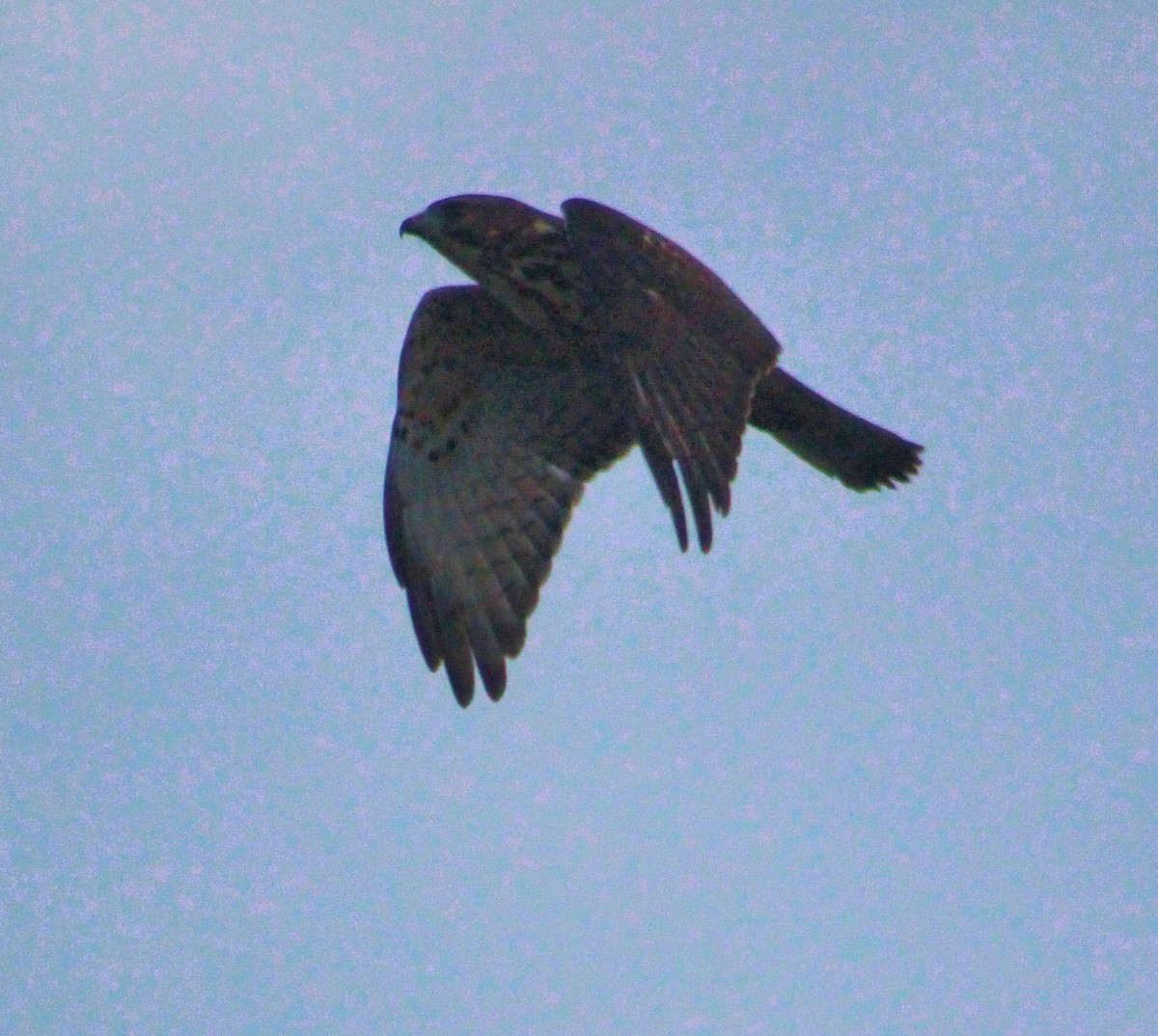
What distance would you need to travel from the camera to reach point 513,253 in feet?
31.7

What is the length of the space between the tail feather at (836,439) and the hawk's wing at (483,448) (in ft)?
2.34

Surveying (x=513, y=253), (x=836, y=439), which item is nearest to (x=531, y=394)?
(x=513, y=253)

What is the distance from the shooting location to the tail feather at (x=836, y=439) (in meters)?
9.59

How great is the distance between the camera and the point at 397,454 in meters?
10.1

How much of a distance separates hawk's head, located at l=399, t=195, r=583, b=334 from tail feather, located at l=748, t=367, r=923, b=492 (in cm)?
87

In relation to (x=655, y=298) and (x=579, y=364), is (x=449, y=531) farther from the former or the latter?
(x=655, y=298)

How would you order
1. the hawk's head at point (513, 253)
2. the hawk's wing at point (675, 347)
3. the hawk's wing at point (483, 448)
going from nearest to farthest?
the hawk's wing at point (675, 347) < the hawk's head at point (513, 253) < the hawk's wing at point (483, 448)

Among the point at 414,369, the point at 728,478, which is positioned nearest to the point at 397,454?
the point at 414,369

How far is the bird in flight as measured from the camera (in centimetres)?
872

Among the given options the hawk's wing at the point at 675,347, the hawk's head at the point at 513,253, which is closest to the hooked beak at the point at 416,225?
the hawk's head at the point at 513,253

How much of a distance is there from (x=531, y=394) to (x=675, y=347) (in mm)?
1614

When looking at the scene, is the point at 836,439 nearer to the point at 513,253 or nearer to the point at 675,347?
the point at 675,347

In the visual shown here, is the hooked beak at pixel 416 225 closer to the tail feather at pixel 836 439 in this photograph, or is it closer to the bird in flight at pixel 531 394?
the bird in flight at pixel 531 394

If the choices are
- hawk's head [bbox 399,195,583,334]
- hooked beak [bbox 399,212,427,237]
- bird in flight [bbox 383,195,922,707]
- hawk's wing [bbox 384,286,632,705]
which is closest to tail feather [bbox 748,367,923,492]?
bird in flight [bbox 383,195,922,707]
